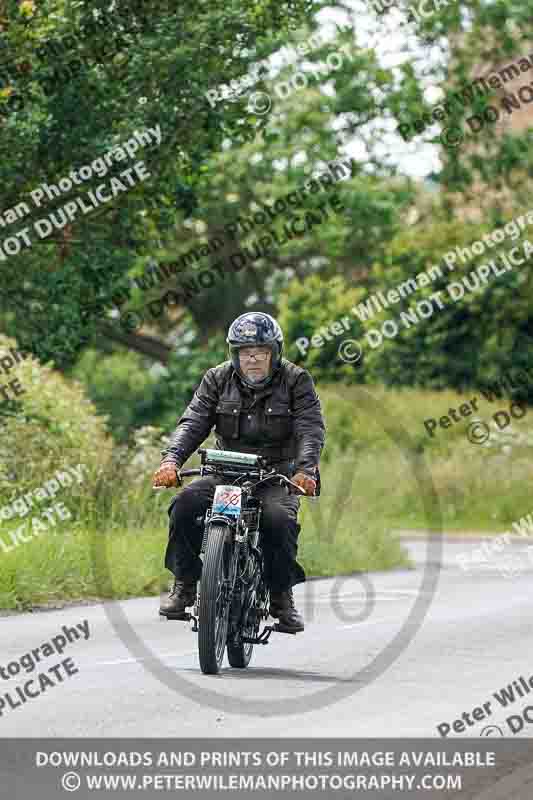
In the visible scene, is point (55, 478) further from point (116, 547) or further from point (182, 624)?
point (182, 624)

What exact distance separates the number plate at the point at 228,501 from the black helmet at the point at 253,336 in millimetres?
786

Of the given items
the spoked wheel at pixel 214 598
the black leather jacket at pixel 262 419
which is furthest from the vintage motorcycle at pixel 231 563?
the black leather jacket at pixel 262 419

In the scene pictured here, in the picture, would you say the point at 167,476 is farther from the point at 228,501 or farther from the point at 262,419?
the point at 262,419

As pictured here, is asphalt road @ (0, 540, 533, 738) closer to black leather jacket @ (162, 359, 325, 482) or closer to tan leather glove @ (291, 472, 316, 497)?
tan leather glove @ (291, 472, 316, 497)

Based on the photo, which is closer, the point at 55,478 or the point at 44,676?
the point at 44,676

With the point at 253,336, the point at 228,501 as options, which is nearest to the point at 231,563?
the point at 228,501

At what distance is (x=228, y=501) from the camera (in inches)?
382

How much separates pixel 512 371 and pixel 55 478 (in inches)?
802

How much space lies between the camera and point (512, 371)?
36344 millimetres

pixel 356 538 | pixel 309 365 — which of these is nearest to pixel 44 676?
pixel 356 538

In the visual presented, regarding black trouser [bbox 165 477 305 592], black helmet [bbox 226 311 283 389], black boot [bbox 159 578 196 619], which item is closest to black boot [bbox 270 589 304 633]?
black trouser [bbox 165 477 305 592]

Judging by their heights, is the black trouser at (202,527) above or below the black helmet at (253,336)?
below

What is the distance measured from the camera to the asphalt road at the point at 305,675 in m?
8.50

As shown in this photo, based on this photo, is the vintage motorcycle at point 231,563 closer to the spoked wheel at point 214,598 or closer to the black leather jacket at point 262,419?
the spoked wheel at point 214,598
